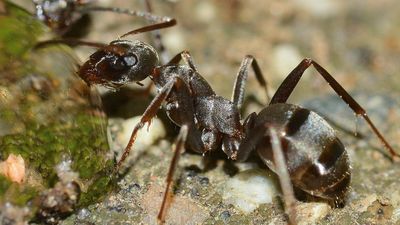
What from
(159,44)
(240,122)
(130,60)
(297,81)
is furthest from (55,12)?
(297,81)

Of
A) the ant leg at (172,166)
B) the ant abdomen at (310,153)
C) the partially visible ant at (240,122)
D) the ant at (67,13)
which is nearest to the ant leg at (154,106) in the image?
the partially visible ant at (240,122)

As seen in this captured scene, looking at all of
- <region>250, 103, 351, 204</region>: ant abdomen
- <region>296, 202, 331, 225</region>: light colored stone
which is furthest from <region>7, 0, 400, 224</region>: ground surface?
<region>250, 103, 351, 204</region>: ant abdomen

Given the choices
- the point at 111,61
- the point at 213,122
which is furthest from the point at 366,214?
the point at 111,61

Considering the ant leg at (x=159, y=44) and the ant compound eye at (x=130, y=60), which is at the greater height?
the ant compound eye at (x=130, y=60)

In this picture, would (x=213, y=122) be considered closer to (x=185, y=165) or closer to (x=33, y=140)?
(x=185, y=165)

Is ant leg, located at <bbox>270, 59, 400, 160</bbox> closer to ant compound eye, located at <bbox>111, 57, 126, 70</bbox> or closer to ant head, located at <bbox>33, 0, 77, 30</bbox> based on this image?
ant compound eye, located at <bbox>111, 57, 126, 70</bbox>

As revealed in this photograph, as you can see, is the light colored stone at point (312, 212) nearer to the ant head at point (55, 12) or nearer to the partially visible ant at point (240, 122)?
the partially visible ant at point (240, 122)

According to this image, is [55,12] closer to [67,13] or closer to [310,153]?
[67,13]
